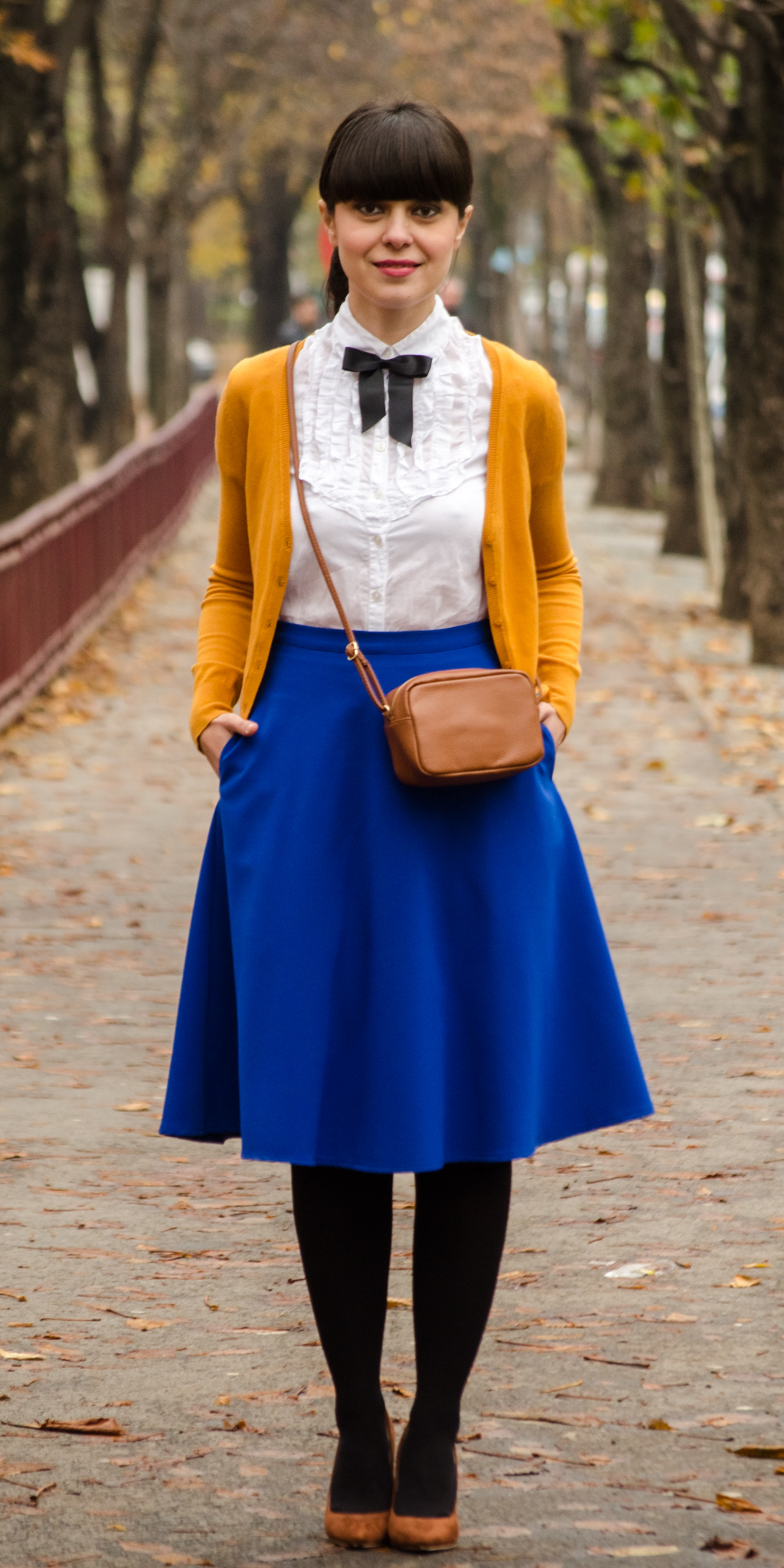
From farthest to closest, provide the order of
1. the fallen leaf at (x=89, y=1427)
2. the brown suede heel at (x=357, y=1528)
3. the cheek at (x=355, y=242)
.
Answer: the fallen leaf at (x=89, y=1427) → the brown suede heel at (x=357, y=1528) → the cheek at (x=355, y=242)

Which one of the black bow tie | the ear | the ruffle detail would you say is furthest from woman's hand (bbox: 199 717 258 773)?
the ear

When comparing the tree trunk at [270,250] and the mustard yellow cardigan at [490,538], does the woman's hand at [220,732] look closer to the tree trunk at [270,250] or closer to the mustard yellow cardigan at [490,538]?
the mustard yellow cardigan at [490,538]

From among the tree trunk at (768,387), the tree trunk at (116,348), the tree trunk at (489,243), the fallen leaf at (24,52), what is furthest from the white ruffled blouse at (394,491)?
the tree trunk at (489,243)

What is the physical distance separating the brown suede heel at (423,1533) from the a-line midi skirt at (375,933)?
557mm

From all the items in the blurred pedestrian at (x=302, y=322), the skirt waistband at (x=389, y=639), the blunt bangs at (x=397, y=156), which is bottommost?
the blurred pedestrian at (x=302, y=322)

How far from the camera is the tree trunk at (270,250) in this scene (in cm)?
5097

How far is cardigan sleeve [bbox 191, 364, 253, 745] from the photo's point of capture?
3312 mm

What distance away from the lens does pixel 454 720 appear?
3.06 m

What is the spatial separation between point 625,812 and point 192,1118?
676 centimetres

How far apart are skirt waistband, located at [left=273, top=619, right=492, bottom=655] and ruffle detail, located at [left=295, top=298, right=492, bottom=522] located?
6.7 inches

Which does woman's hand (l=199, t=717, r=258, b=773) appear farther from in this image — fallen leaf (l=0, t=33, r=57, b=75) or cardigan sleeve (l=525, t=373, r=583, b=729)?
fallen leaf (l=0, t=33, r=57, b=75)

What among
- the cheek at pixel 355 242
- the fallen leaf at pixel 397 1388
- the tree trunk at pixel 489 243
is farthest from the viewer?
the tree trunk at pixel 489 243

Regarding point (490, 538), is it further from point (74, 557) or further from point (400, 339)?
point (74, 557)

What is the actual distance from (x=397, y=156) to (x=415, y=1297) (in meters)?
1.64
